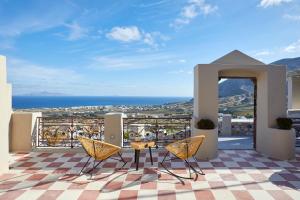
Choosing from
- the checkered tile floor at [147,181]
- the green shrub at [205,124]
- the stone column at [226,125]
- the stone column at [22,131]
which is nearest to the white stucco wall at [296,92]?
the stone column at [226,125]

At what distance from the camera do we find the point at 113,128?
630 cm

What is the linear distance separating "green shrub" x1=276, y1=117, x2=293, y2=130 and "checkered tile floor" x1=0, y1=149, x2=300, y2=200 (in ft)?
2.69

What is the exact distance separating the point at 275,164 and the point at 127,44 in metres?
12.6

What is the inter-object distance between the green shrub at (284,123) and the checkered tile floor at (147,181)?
2.69 feet

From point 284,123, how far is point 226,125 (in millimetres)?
3770

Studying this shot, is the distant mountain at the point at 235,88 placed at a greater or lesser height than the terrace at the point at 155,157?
greater

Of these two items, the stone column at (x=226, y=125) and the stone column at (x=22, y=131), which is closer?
the stone column at (x=22, y=131)

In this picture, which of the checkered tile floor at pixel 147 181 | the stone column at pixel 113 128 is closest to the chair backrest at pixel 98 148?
the checkered tile floor at pixel 147 181

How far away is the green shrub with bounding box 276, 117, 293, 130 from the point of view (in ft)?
19.0

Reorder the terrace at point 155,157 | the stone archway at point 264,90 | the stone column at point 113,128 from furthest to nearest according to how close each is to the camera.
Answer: the stone column at point 113,128 < the stone archway at point 264,90 < the terrace at point 155,157

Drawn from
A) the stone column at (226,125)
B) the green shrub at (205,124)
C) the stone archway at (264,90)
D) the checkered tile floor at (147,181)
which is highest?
the stone archway at (264,90)

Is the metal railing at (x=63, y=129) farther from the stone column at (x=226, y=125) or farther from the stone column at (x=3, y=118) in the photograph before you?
the stone column at (x=226, y=125)

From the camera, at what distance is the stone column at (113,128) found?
20.7ft

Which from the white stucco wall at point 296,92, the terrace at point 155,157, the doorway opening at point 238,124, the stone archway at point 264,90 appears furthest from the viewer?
the white stucco wall at point 296,92
